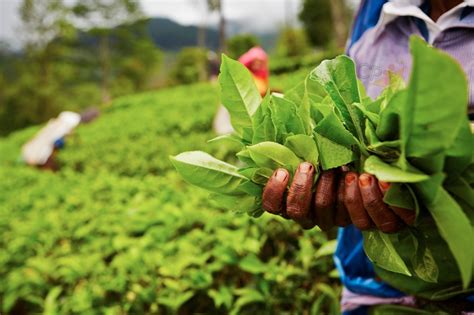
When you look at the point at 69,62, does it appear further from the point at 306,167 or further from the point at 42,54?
the point at 306,167

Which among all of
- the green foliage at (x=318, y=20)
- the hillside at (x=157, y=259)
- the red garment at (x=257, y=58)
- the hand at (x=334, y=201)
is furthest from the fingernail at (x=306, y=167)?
the green foliage at (x=318, y=20)

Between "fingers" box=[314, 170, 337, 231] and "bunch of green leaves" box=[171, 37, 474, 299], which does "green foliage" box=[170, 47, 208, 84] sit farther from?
"fingers" box=[314, 170, 337, 231]

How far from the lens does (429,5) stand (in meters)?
1.34

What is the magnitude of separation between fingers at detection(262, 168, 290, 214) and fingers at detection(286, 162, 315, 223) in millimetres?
17

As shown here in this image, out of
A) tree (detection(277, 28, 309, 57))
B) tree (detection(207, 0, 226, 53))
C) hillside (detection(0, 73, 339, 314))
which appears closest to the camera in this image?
hillside (detection(0, 73, 339, 314))

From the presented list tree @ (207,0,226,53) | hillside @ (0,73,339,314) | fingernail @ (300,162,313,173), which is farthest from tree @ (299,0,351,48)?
fingernail @ (300,162,313,173)

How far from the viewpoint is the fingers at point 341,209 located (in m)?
0.81

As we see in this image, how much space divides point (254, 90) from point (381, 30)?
1.95 ft

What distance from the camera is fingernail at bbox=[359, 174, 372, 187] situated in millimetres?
747

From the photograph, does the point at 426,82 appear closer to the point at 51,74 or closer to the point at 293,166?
the point at 293,166

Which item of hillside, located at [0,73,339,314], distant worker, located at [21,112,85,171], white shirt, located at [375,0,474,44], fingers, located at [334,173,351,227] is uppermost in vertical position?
white shirt, located at [375,0,474,44]

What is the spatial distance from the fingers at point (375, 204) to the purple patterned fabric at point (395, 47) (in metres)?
0.50

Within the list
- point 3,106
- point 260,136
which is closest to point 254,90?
point 260,136

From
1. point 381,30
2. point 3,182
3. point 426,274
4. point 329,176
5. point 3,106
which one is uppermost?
point 381,30
